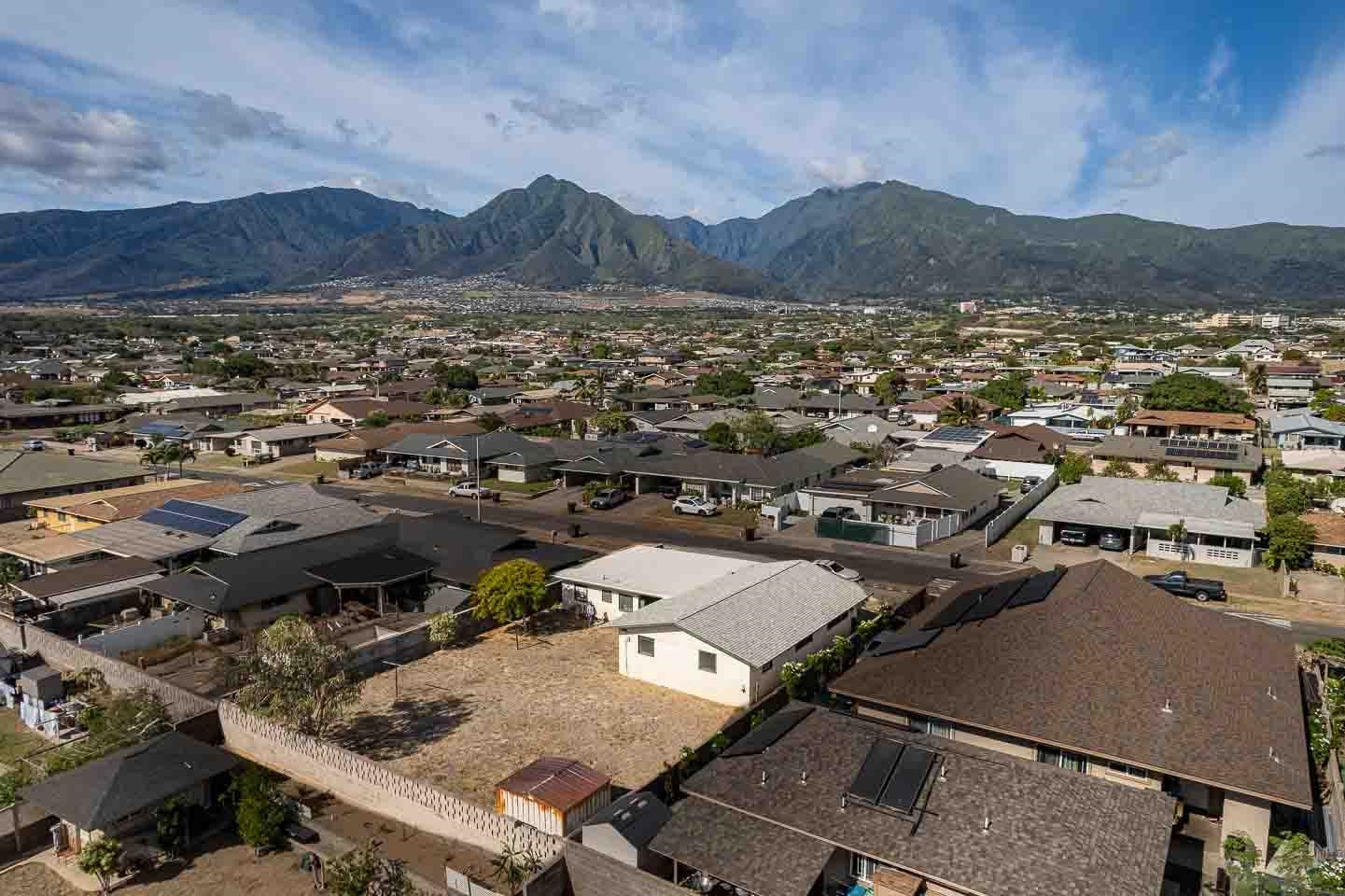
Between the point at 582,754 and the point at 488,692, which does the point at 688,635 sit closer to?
the point at 582,754

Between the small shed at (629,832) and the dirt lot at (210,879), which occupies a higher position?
the small shed at (629,832)

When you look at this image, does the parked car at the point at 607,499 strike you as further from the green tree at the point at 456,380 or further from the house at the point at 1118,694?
the green tree at the point at 456,380

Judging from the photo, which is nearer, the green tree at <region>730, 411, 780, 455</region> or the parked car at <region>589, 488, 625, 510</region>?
the parked car at <region>589, 488, 625, 510</region>

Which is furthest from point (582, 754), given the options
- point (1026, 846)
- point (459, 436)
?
point (459, 436)

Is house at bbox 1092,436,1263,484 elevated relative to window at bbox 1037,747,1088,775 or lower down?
elevated

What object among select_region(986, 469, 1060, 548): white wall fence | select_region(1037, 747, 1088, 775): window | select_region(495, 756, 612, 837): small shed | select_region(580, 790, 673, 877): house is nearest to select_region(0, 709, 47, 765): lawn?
select_region(495, 756, 612, 837): small shed

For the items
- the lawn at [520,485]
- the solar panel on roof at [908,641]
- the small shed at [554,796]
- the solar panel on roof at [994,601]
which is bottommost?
the lawn at [520,485]

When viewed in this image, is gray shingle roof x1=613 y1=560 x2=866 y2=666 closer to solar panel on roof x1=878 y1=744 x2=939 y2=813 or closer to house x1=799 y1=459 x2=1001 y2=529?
solar panel on roof x1=878 y1=744 x2=939 y2=813

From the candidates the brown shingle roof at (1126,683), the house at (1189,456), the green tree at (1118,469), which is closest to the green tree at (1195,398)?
the house at (1189,456)
